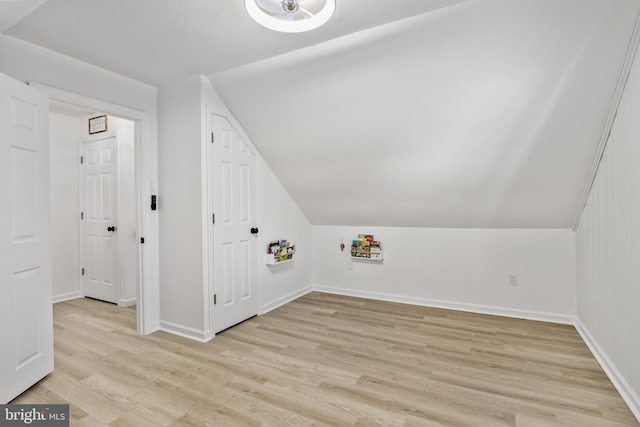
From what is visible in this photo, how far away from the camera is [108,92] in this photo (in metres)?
2.79

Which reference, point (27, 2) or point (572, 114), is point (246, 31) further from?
point (572, 114)

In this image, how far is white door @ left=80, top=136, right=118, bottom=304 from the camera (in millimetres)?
4070

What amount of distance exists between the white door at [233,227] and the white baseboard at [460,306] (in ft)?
4.39

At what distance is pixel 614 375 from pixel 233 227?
3.07 meters

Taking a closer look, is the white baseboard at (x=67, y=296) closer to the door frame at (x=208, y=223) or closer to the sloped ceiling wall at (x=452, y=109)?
the door frame at (x=208, y=223)

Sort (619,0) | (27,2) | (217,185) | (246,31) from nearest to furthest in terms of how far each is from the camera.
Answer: (619,0), (27,2), (246,31), (217,185)

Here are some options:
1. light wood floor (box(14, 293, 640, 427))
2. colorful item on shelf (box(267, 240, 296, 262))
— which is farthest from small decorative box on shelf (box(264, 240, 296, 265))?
light wood floor (box(14, 293, 640, 427))

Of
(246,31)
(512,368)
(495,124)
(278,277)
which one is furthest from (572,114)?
(278,277)

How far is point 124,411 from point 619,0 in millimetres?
3471

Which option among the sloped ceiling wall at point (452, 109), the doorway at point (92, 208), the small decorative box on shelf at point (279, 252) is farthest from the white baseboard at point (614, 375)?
the doorway at point (92, 208)

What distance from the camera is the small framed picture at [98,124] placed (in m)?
4.08

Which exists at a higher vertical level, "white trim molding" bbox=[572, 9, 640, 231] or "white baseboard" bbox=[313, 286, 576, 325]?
"white trim molding" bbox=[572, 9, 640, 231]

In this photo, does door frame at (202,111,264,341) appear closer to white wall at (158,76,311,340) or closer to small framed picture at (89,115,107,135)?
white wall at (158,76,311,340)

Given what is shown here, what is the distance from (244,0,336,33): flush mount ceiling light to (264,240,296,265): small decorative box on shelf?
2325 millimetres
